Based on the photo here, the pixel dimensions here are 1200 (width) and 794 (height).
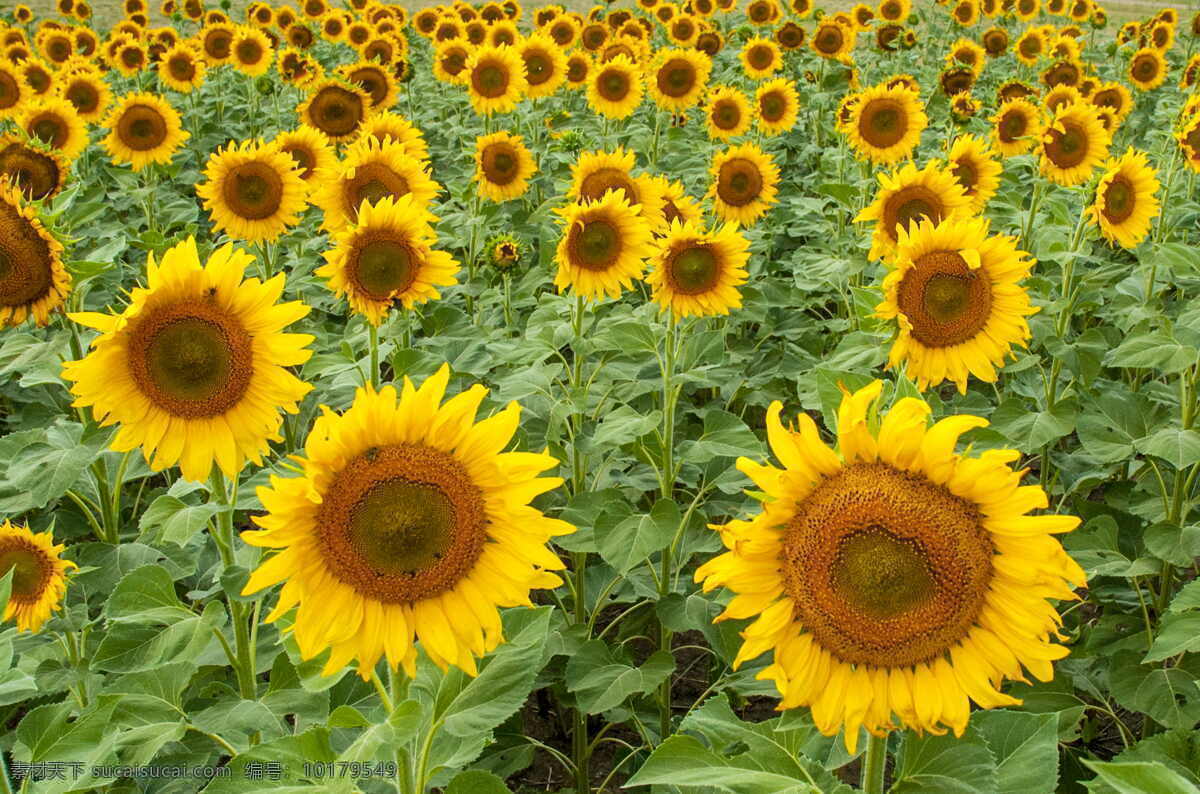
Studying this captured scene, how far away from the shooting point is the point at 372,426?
1613 mm

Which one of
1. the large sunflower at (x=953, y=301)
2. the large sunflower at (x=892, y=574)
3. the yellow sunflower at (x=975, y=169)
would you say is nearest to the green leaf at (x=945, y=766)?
the large sunflower at (x=892, y=574)

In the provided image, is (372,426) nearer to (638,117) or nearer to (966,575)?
(966,575)

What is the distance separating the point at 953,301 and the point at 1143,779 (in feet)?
6.63

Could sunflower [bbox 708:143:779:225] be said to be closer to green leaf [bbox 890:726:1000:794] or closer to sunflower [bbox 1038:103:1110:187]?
sunflower [bbox 1038:103:1110:187]

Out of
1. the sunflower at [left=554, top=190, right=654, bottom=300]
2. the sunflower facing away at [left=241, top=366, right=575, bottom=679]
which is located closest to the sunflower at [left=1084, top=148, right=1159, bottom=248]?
the sunflower at [left=554, top=190, right=654, bottom=300]

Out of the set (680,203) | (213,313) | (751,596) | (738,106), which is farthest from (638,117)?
(751,596)

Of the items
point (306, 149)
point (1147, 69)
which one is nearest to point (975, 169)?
point (306, 149)

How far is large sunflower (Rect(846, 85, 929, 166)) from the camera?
5.70 m

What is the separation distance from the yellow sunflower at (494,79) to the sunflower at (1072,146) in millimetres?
3721

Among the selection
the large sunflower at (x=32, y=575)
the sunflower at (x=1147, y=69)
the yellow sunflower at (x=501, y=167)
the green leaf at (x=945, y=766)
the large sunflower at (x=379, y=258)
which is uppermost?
the sunflower at (x=1147, y=69)

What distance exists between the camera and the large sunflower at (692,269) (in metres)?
3.62

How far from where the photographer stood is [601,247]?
3816mm

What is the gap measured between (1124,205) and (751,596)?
3605 millimetres

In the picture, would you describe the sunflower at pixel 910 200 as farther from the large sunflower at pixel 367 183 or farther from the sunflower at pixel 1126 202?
the large sunflower at pixel 367 183
